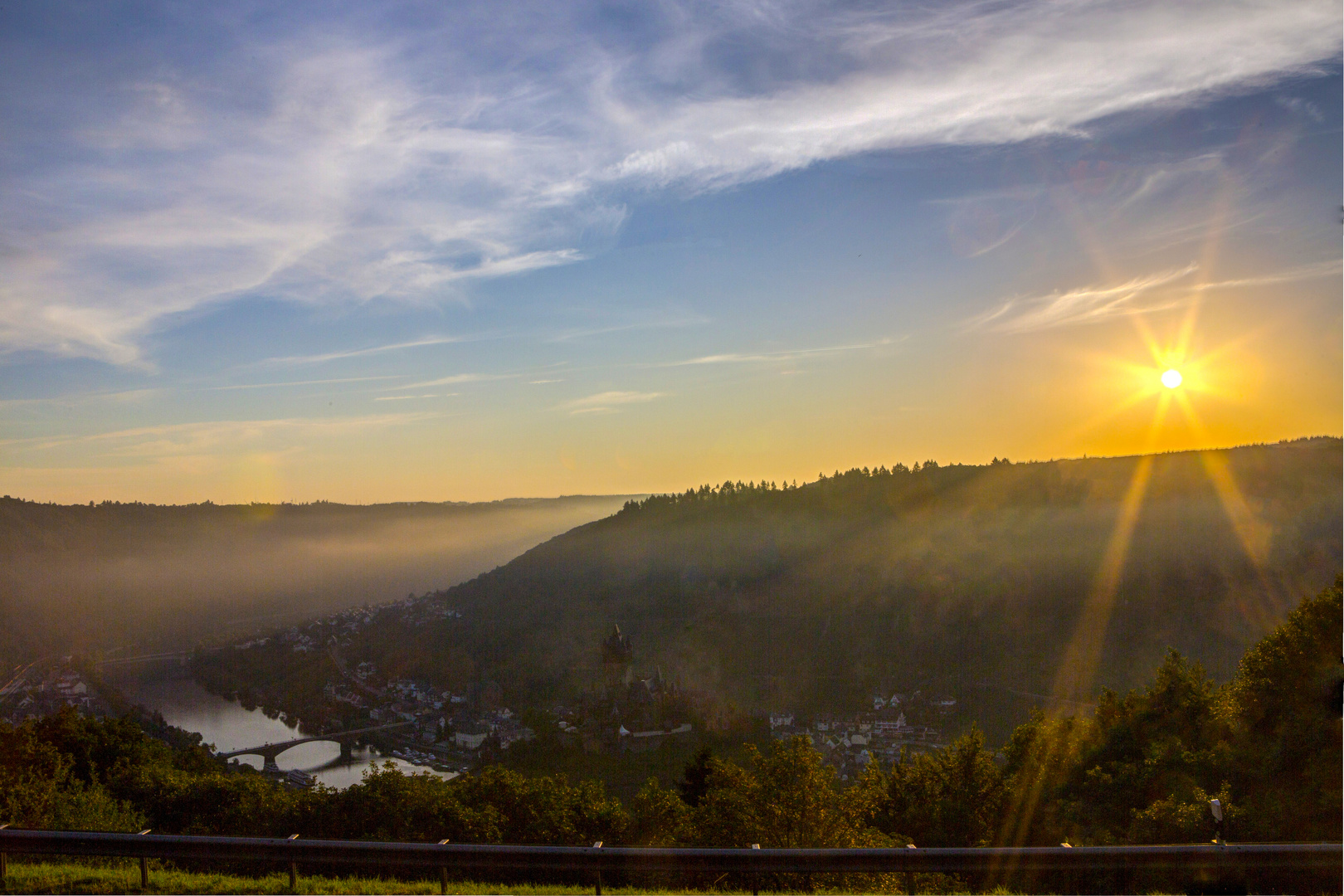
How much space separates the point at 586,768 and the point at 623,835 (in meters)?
47.1

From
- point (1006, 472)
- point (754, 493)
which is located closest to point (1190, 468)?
point (1006, 472)

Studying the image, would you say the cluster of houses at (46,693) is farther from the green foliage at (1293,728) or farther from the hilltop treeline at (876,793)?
the green foliage at (1293,728)

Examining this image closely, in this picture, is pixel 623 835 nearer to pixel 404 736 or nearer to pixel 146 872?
pixel 146 872

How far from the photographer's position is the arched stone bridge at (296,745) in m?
64.3

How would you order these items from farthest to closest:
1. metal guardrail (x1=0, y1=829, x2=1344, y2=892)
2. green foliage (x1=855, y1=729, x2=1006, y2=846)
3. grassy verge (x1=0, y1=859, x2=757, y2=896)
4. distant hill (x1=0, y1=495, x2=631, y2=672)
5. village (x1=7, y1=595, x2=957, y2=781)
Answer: distant hill (x1=0, y1=495, x2=631, y2=672) < village (x1=7, y1=595, x2=957, y2=781) < green foliage (x1=855, y1=729, x2=1006, y2=846) < grassy verge (x1=0, y1=859, x2=757, y2=896) < metal guardrail (x1=0, y1=829, x2=1344, y2=892)

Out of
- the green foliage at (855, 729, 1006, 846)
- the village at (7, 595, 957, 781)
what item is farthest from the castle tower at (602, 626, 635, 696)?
the green foliage at (855, 729, 1006, 846)

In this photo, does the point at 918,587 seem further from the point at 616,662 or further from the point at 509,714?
the point at 509,714

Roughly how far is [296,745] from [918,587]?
3209 inches

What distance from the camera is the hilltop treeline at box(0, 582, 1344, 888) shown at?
1670 centimetres

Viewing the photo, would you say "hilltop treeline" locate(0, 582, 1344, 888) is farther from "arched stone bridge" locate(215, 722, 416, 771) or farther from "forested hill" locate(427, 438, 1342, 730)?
"forested hill" locate(427, 438, 1342, 730)

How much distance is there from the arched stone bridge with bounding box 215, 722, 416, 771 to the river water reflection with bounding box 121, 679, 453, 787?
2.22 feet

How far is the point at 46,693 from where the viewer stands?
235ft

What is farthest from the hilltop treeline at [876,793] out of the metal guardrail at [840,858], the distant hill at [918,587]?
the distant hill at [918,587]

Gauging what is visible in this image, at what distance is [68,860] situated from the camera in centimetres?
977
